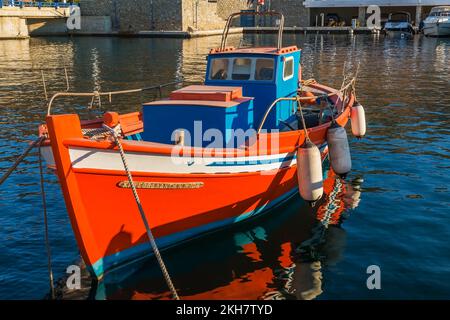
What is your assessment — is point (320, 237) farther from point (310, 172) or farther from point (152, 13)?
point (152, 13)

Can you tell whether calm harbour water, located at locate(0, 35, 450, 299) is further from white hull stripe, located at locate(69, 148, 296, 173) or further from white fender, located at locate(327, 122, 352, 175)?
white hull stripe, located at locate(69, 148, 296, 173)

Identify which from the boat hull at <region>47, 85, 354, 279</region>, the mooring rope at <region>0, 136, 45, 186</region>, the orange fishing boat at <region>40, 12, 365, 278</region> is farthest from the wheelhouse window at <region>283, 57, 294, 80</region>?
the mooring rope at <region>0, 136, 45, 186</region>

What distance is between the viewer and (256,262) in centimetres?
930

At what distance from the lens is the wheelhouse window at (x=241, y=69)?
1212 centimetres

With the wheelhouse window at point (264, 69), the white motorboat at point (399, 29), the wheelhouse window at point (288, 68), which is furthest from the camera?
the white motorboat at point (399, 29)

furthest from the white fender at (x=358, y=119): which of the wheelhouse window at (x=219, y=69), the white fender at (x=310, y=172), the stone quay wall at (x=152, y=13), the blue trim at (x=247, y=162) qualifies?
the stone quay wall at (x=152, y=13)

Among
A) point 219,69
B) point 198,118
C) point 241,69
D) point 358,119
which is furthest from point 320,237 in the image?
point 358,119

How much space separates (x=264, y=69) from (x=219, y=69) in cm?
121

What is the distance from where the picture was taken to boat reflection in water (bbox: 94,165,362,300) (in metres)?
8.31

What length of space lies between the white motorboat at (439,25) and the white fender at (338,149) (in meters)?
61.4

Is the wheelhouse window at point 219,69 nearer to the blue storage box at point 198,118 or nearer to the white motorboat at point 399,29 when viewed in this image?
the blue storage box at point 198,118

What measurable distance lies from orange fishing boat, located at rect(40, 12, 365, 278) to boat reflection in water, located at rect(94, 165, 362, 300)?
328 millimetres

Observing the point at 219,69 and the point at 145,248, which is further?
the point at 219,69

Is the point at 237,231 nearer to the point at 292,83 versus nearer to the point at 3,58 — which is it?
the point at 292,83
